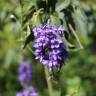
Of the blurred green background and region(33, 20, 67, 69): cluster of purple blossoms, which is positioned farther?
the blurred green background

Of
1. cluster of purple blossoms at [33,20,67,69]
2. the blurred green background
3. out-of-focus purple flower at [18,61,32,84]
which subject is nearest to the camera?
cluster of purple blossoms at [33,20,67,69]

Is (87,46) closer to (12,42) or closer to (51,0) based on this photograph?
(12,42)

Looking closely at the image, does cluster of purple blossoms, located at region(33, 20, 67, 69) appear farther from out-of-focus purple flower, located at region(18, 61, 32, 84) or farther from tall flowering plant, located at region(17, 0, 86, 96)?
out-of-focus purple flower, located at region(18, 61, 32, 84)

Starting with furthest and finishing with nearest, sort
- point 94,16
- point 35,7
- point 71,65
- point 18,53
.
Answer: point 71,65, point 18,53, point 94,16, point 35,7

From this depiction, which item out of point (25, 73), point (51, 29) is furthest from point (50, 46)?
point (25, 73)

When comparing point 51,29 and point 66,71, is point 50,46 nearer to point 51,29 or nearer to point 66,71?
point 51,29

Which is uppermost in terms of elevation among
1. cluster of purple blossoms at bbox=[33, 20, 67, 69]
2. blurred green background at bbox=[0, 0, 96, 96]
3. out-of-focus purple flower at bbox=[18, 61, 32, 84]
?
cluster of purple blossoms at bbox=[33, 20, 67, 69]

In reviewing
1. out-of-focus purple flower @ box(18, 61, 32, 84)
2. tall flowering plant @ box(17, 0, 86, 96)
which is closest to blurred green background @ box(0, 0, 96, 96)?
out-of-focus purple flower @ box(18, 61, 32, 84)

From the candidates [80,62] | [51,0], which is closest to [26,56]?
[80,62]
